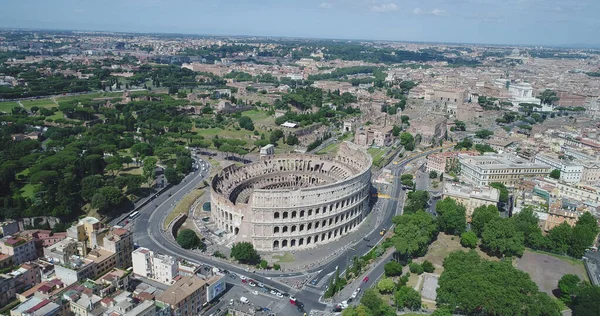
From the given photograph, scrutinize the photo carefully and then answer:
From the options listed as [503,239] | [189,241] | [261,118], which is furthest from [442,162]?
[261,118]

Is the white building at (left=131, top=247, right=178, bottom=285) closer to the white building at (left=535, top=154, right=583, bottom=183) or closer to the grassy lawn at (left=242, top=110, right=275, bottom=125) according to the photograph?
the white building at (left=535, top=154, right=583, bottom=183)

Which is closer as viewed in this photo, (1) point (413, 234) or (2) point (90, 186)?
(1) point (413, 234)

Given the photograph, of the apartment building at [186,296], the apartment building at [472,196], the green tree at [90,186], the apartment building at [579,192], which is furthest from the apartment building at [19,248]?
the apartment building at [579,192]

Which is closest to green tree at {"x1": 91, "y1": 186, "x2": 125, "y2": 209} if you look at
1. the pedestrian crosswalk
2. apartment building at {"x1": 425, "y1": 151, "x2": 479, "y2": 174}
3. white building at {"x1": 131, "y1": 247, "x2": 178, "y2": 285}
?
white building at {"x1": 131, "y1": 247, "x2": 178, "y2": 285}

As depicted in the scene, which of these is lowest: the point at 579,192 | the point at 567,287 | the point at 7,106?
the point at 567,287

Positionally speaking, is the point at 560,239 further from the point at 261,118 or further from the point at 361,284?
the point at 261,118

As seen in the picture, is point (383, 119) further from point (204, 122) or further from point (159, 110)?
point (159, 110)

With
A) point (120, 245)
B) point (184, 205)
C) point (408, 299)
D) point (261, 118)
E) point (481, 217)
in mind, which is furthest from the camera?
point (261, 118)
